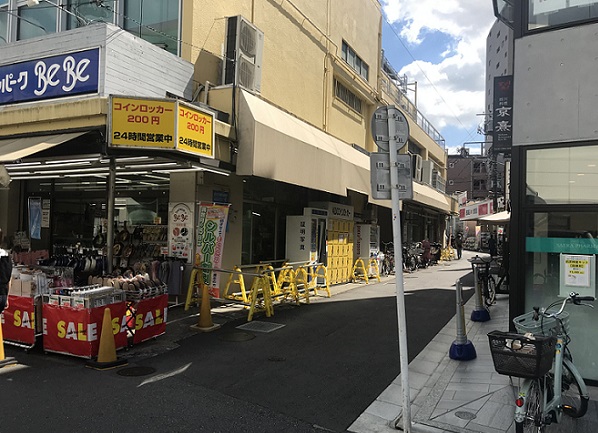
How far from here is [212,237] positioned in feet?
32.9

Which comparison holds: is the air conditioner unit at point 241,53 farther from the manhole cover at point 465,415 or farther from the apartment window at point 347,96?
the manhole cover at point 465,415

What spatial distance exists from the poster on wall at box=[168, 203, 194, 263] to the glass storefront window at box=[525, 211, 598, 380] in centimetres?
693

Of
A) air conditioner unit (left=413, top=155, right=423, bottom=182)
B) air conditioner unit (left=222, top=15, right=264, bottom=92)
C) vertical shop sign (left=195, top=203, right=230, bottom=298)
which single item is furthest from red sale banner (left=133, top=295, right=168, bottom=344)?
air conditioner unit (left=413, top=155, right=423, bottom=182)

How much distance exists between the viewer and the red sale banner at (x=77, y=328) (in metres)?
6.44

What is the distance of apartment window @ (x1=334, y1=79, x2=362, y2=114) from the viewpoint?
17911mm

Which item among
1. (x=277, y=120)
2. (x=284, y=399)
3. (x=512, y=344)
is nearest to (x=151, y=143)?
(x=277, y=120)

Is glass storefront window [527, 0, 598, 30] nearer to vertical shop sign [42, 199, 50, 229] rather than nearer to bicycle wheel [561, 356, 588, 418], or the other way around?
bicycle wheel [561, 356, 588, 418]

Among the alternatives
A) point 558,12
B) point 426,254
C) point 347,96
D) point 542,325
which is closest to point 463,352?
point 542,325

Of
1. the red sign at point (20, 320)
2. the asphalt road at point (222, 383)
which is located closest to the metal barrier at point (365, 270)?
the asphalt road at point (222, 383)

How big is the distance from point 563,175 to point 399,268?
295 centimetres

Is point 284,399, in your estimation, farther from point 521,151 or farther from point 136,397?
point 521,151

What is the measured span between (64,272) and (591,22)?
8.83 m

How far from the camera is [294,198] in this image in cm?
1545

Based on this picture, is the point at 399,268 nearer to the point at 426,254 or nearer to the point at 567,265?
the point at 567,265
